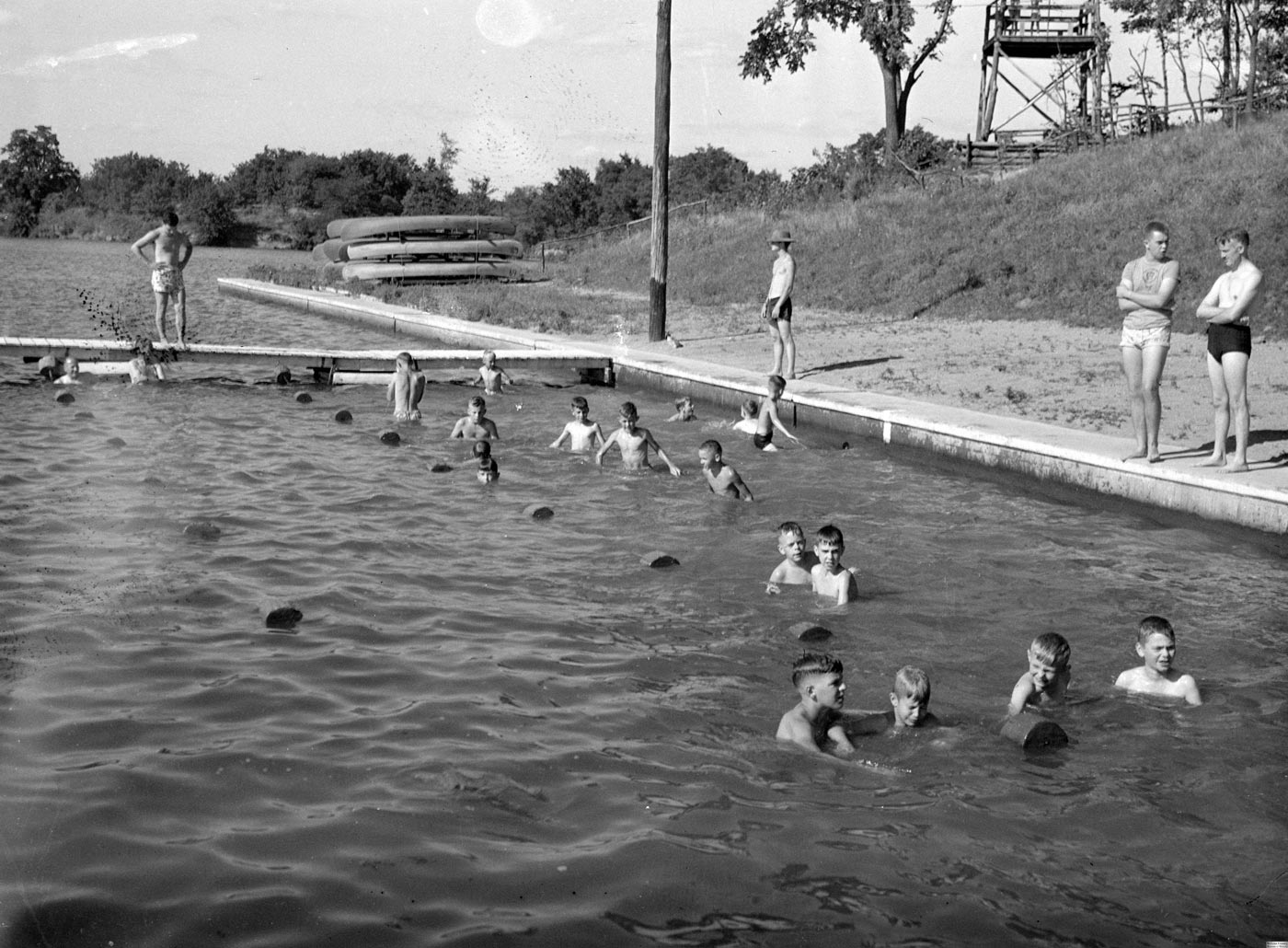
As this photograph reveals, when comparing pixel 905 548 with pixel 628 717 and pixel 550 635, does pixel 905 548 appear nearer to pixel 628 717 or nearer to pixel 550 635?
pixel 550 635

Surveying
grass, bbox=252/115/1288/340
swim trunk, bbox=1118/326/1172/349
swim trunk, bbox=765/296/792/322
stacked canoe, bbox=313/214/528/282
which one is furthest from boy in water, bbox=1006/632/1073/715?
stacked canoe, bbox=313/214/528/282

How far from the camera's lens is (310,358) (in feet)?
64.3

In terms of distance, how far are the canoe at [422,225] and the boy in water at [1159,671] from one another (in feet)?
113

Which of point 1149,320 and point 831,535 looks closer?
point 831,535

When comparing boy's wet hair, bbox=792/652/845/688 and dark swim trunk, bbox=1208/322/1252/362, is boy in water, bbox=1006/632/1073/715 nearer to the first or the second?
boy's wet hair, bbox=792/652/845/688

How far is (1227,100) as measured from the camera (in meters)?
34.6

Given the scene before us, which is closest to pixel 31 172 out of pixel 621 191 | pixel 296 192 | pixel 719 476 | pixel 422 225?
pixel 296 192

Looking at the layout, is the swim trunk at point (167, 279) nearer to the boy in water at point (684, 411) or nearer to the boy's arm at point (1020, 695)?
the boy in water at point (684, 411)

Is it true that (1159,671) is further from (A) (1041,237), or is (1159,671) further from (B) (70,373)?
(A) (1041,237)

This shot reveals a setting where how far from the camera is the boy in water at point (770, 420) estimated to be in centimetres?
1461

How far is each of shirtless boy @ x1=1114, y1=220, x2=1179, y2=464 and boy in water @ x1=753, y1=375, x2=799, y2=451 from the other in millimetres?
4251

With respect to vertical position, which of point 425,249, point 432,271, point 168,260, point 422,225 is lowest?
point 168,260

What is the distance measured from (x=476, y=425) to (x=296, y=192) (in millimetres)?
89031

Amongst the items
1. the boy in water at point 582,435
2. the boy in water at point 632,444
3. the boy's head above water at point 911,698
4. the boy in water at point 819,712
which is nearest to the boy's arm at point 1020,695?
the boy's head above water at point 911,698
